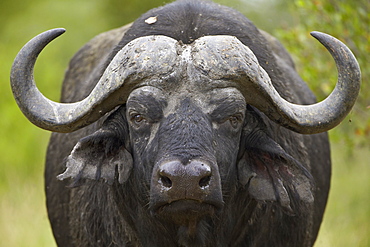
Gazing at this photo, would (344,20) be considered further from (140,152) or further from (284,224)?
(140,152)

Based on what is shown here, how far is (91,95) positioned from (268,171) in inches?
50.0

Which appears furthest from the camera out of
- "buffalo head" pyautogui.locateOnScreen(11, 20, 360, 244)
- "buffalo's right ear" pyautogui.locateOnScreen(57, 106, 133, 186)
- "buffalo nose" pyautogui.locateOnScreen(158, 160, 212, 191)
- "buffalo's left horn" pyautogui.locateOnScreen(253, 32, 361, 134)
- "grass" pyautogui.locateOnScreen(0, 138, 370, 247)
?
"grass" pyautogui.locateOnScreen(0, 138, 370, 247)

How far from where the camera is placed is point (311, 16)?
28.0 ft

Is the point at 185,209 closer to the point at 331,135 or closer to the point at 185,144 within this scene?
the point at 185,144

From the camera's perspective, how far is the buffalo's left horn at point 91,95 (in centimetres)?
468

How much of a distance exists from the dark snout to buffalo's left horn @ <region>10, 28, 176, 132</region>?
2.33 ft

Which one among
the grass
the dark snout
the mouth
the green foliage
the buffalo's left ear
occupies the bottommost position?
the grass

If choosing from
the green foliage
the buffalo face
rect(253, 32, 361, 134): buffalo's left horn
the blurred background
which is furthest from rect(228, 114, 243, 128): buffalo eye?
the green foliage

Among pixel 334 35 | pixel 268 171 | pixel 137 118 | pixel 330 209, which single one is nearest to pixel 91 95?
pixel 137 118

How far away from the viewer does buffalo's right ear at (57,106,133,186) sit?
484cm

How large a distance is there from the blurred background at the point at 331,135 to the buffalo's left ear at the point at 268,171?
65 centimetres

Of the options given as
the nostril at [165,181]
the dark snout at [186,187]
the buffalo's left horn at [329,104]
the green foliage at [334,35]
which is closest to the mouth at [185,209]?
the dark snout at [186,187]

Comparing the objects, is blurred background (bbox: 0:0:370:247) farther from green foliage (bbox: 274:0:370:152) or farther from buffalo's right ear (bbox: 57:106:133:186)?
buffalo's right ear (bbox: 57:106:133:186)

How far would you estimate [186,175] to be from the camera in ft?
13.6
